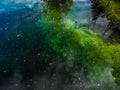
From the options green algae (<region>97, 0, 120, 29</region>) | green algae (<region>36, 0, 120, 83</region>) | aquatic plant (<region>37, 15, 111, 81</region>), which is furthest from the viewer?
green algae (<region>97, 0, 120, 29</region>)

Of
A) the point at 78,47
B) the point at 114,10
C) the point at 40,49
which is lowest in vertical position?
the point at 40,49

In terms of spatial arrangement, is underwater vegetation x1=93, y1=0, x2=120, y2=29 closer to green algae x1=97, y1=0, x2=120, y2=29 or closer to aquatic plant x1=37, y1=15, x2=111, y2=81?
green algae x1=97, y1=0, x2=120, y2=29

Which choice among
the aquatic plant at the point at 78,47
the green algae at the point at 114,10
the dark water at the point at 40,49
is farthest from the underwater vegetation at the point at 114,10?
the aquatic plant at the point at 78,47

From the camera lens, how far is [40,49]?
49.6 feet

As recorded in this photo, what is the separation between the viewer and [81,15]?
18234 mm

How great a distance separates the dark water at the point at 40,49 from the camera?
12.1 meters

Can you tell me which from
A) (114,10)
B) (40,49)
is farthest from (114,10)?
(40,49)

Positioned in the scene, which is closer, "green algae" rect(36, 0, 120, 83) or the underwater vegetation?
"green algae" rect(36, 0, 120, 83)

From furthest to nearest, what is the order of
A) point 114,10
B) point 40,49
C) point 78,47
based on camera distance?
1. point 40,49
2. point 78,47
3. point 114,10

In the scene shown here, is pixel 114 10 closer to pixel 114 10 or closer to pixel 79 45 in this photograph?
pixel 114 10

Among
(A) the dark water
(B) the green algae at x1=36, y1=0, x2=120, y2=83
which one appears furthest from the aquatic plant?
(A) the dark water

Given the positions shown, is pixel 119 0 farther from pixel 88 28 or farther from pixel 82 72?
pixel 82 72

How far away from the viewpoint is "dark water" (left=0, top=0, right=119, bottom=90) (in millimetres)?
12109

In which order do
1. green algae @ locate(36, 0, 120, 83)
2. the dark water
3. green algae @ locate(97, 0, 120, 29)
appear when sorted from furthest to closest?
green algae @ locate(97, 0, 120, 29) < green algae @ locate(36, 0, 120, 83) < the dark water
